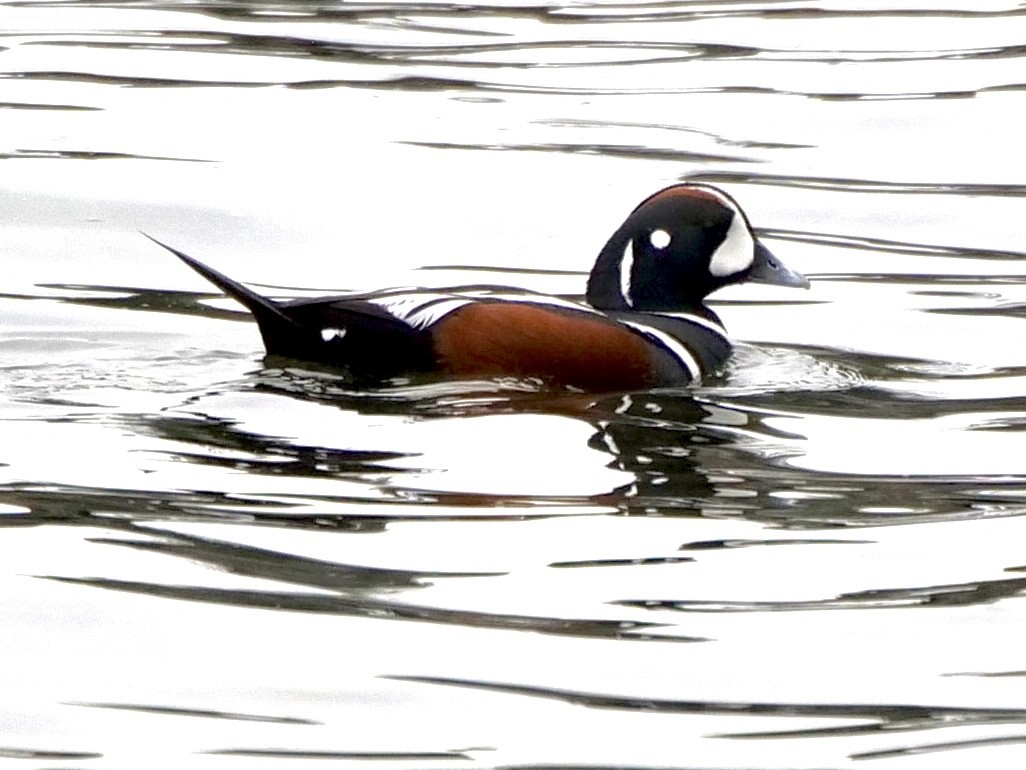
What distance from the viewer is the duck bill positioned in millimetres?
9578

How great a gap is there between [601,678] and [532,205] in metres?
A: 7.44

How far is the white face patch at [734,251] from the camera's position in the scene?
948 centimetres

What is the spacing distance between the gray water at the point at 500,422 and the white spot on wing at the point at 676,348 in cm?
7

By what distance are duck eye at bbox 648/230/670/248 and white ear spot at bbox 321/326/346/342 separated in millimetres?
1440

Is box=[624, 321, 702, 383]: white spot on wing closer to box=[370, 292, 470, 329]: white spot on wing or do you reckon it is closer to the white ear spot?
box=[370, 292, 470, 329]: white spot on wing

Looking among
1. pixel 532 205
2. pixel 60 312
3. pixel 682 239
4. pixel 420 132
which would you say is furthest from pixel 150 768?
pixel 420 132

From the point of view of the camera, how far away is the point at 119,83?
48.6ft

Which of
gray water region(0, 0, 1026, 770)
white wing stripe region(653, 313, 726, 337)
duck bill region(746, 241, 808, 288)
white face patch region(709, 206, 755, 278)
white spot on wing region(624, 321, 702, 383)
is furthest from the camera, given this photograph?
duck bill region(746, 241, 808, 288)

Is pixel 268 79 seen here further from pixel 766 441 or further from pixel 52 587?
pixel 52 587

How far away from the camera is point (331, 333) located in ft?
28.2

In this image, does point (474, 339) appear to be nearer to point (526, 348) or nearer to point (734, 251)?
point (526, 348)

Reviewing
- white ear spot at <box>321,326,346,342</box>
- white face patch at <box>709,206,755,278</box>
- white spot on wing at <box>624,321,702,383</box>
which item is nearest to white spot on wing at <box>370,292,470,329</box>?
white ear spot at <box>321,326,346,342</box>

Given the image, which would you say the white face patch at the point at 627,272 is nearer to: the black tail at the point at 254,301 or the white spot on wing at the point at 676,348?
the white spot on wing at the point at 676,348

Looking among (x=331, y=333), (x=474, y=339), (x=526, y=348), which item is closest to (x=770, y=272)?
(x=526, y=348)
